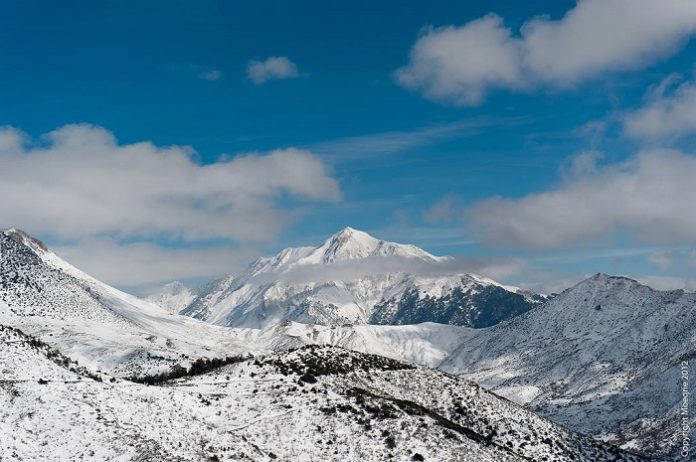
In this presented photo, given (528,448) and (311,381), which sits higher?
(311,381)

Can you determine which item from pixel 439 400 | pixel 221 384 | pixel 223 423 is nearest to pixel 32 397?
pixel 223 423

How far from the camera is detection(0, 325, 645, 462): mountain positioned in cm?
4416

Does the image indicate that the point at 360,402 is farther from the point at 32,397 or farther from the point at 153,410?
the point at 32,397

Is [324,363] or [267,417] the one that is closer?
[267,417]

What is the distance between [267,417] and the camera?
184 ft

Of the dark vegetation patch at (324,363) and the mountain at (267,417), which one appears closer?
the mountain at (267,417)

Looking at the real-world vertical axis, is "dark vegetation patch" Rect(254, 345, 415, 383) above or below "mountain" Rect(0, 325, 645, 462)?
above

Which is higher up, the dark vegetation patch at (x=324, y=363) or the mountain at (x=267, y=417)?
the dark vegetation patch at (x=324, y=363)

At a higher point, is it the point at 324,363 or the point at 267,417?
the point at 324,363

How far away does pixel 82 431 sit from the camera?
44000mm

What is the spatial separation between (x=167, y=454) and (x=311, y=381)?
80.2 ft

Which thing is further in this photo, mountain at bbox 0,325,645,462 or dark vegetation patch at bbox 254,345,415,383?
dark vegetation patch at bbox 254,345,415,383

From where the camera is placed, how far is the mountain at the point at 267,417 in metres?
44.2

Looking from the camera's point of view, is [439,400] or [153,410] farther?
[439,400]
